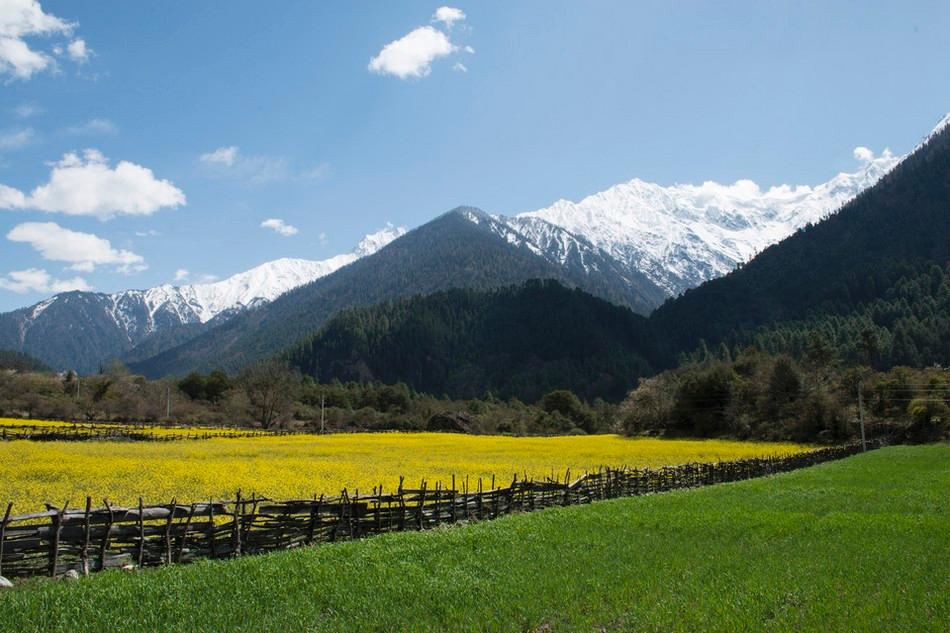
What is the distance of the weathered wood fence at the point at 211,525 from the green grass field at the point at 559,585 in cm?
165

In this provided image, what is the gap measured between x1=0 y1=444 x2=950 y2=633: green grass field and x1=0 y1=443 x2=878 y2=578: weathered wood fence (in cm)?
165

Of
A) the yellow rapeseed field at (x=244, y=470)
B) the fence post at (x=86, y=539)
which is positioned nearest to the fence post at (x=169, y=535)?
the fence post at (x=86, y=539)

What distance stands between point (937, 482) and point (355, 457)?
40.1 meters

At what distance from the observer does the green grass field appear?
941 cm

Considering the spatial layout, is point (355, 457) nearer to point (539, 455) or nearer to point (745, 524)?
point (539, 455)

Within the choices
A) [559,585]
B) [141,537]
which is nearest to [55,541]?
[141,537]

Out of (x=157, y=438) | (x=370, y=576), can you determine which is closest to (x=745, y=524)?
(x=370, y=576)

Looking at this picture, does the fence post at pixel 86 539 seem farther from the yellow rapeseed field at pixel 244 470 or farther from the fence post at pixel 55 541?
the yellow rapeseed field at pixel 244 470

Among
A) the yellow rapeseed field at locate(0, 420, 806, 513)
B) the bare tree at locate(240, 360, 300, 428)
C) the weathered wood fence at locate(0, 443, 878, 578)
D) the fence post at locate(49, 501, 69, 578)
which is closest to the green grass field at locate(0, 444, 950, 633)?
A: the fence post at locate(49, 501, 69, 578)

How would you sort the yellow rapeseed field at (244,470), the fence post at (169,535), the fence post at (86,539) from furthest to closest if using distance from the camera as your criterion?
the yellow rapeseed field at (244,470) < the fence post at (169,535) < the fence post at (86,539)

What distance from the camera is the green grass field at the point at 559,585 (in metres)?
9.41

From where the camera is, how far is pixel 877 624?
8.92 meters

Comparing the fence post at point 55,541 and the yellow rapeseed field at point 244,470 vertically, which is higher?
the fence post at point 55,541

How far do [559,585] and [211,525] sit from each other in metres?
9.92
